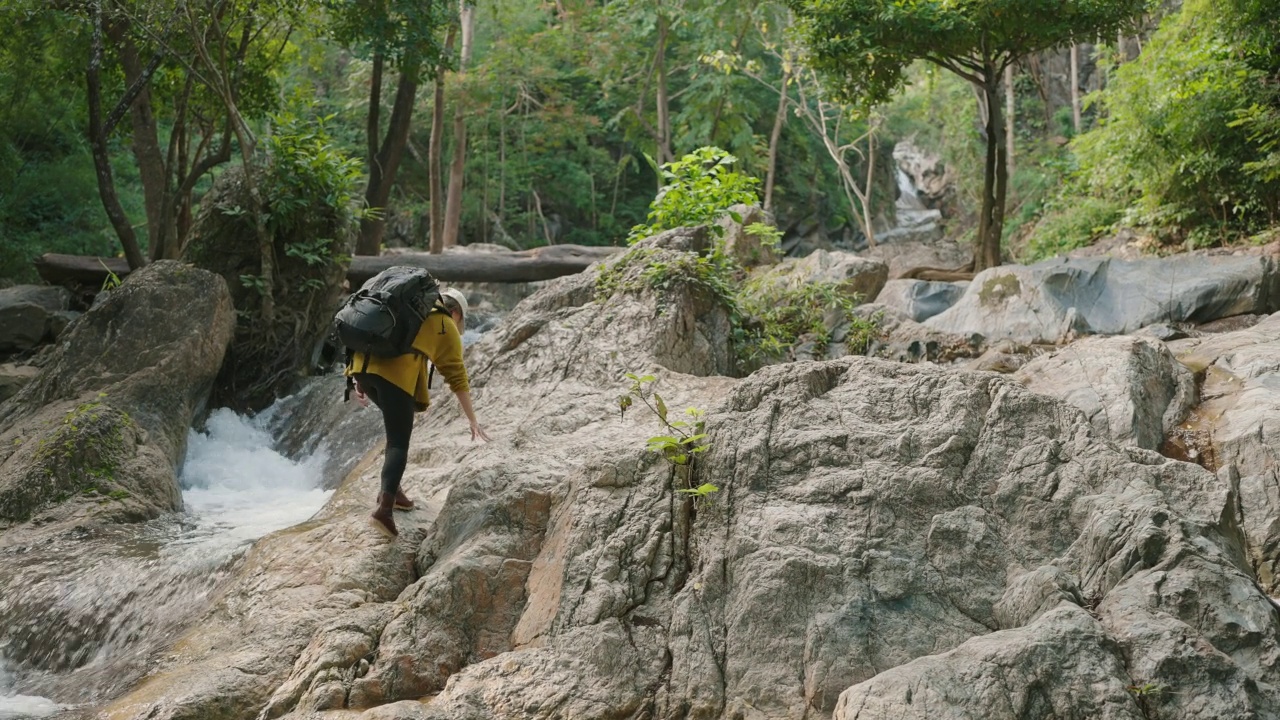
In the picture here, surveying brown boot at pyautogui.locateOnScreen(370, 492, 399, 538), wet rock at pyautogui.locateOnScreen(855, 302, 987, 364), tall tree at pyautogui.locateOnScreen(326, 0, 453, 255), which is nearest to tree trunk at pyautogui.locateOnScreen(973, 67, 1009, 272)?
wet rock at pyautogui.locateOnScreen(855, 302, 987, 364)

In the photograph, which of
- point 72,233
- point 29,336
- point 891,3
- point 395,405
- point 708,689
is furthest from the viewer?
point 72,233

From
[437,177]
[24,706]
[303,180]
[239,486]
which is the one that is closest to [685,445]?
[24,706]

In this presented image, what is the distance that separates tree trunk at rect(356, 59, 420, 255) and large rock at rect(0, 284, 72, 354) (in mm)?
4152

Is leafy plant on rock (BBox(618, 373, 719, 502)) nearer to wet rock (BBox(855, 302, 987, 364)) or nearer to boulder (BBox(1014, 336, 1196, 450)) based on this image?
boulder (BBox(1014, 336, 1196, 450))

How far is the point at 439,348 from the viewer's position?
5617 millimetres

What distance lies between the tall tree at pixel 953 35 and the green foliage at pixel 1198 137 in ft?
4.12

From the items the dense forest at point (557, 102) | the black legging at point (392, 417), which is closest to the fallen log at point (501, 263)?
the dense forest at point (557, 102)

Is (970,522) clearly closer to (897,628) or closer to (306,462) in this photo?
(897,628)

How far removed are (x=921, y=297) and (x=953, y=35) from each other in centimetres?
302

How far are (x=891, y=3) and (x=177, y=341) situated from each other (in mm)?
8498

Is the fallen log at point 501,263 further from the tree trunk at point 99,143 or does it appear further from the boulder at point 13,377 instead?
the boulder at point 13,377

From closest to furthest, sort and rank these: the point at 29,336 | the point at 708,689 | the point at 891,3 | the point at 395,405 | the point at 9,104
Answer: the point at 708,689
the point at 395,405
the point at 891,3
the point at 29,336
the point at 9,104

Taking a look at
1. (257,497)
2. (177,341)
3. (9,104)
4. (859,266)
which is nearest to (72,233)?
(9,104)

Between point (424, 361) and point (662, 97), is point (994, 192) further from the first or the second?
point (662, 97)
